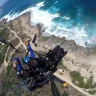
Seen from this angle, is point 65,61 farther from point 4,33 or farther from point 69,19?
point 4,33

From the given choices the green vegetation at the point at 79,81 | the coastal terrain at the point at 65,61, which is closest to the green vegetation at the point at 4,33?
the coastal terrain at the point at 65,61

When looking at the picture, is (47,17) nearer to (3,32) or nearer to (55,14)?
(55,14)

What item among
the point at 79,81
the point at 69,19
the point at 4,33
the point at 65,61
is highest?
the point at 69,19

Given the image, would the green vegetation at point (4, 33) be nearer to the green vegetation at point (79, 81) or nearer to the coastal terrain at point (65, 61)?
the coastal terrain at point (65, 61)

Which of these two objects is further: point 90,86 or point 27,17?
point 27,17

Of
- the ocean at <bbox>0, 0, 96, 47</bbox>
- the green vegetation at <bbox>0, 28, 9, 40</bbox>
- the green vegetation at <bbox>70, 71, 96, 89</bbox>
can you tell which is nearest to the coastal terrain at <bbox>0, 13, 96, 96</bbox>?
the green vegetation at <bbox>70, 71, 96, 89</bbox>

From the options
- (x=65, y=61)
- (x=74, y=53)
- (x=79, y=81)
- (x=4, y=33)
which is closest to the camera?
(x=79, y=81)

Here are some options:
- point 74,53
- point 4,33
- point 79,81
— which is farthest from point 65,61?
point 4,33

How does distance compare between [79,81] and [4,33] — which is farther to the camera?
[4,33]

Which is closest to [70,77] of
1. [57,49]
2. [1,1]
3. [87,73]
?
[87,73]
